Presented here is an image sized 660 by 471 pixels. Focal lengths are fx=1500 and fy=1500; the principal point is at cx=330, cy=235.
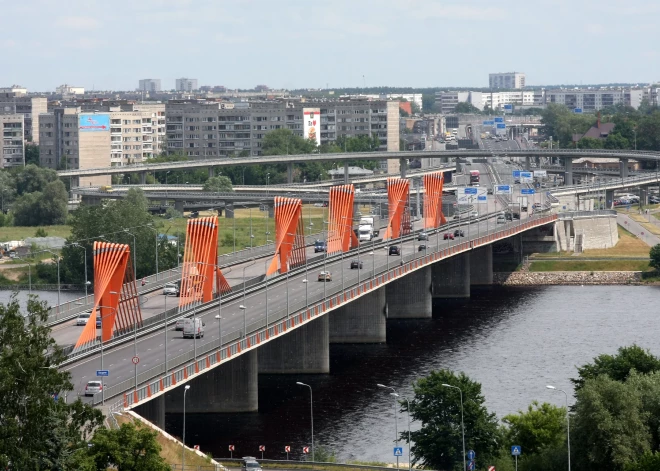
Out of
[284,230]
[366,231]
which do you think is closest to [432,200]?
[366,231]

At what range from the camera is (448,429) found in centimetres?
5800

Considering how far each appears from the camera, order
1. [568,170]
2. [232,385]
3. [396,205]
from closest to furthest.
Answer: [232,385] < [396,205] < [568,170]

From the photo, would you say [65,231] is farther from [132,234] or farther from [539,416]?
[539,416]

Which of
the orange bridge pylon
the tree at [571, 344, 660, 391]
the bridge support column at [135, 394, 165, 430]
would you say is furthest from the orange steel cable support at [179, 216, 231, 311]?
the tree at [571, 344, 660, 391]

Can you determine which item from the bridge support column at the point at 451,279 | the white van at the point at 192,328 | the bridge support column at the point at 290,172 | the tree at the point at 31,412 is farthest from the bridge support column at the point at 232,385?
the bridge support column at the point at 290,172

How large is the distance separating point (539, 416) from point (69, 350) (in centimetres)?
2080

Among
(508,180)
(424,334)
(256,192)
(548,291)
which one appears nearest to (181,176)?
(256,192)

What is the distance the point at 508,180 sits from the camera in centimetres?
Answer: 19575

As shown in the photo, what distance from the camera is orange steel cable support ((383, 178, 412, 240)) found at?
376ft

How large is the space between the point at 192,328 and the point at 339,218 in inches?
1413

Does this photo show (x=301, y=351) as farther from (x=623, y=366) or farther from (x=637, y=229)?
(x=637, y=229)

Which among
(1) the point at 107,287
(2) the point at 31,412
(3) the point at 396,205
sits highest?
(3) the point at 396,205

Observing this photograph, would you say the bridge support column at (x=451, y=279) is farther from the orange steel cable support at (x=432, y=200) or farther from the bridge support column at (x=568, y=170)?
the bridge support column at (x=568, y=170)

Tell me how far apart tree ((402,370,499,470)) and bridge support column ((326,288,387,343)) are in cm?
3388
